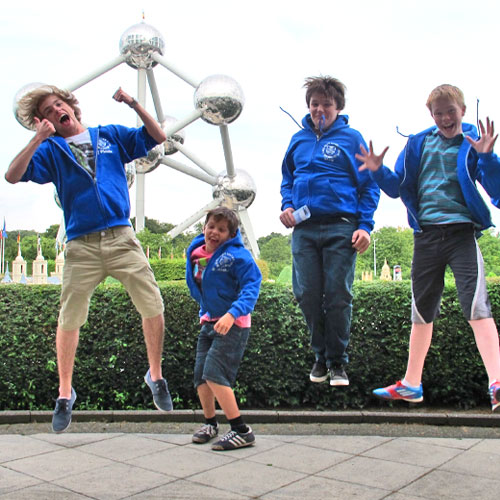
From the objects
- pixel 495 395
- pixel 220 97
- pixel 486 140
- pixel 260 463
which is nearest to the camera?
pixel 486 140

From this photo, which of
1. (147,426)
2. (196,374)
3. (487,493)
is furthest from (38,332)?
(487,493)

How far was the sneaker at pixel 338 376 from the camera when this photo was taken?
404cm

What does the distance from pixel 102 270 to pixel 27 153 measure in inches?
35.5

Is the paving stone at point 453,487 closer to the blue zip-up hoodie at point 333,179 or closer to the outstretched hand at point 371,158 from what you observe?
the blue zip-up hoodie at point 333,179

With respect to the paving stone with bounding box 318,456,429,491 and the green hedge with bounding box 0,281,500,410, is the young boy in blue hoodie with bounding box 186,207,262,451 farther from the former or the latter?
the green hedge with bounding box 0,281,500,410

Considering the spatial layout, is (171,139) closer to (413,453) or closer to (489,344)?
(413,453)

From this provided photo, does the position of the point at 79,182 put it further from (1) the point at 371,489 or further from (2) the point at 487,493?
(2) the point at 487,493

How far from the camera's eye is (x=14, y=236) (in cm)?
7050

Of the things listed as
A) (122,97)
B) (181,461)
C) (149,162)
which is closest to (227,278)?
(181,461)

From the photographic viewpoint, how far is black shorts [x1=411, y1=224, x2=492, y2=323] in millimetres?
3799

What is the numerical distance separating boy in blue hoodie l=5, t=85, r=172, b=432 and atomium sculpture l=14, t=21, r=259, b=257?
8.79 metres

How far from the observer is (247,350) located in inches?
252

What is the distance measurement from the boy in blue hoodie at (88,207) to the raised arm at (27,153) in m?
0.02

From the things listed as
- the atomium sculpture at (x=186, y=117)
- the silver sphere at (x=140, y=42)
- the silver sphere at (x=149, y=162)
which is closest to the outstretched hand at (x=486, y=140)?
the atomium sculpture at (x=186, y=117)
